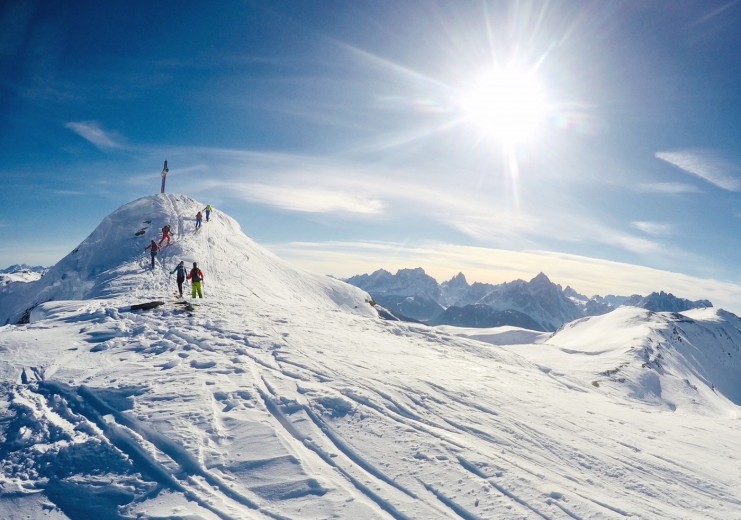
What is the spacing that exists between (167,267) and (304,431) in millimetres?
28856

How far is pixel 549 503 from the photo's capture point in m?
8.95

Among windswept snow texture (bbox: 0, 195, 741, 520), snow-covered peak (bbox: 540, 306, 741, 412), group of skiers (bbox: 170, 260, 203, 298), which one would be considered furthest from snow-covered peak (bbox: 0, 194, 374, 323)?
snow-covered peak (bbox: 540, 306, 741, 412)

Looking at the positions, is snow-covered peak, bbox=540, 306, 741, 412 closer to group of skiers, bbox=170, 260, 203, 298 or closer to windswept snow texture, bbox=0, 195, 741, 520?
windswept snow texture, bbox=0, 195, 741, 520

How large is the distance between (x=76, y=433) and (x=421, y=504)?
26.6 feet

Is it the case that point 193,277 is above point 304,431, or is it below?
above

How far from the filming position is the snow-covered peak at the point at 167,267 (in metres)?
31.2

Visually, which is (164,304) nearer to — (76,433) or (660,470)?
(76,433)

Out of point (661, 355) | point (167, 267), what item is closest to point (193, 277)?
point (167, 267)

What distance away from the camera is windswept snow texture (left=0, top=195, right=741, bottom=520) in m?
8.10

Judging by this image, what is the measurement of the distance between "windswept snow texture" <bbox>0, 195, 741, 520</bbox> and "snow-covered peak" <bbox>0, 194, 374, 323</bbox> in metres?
7.54

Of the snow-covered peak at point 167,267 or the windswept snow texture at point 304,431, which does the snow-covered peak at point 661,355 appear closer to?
the windswept snow texture at point 304,431

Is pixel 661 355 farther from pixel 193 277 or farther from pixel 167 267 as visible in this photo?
pixel 193 277

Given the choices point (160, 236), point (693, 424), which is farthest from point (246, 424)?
point (160, 236)

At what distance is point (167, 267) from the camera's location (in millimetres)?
34281
